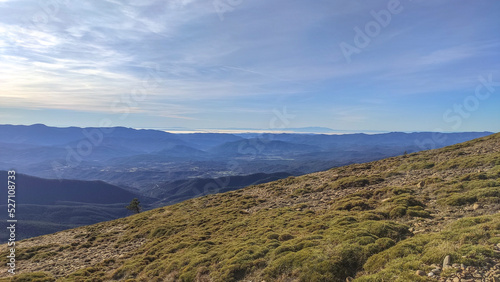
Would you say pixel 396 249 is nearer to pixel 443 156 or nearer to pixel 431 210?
pixel 431 210

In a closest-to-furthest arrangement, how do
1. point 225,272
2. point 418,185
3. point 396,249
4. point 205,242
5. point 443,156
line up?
point 396,249 → point 225,272 → point 205,242 → point 418,185 → point 443,156

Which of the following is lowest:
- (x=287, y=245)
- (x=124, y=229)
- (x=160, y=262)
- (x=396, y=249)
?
(x=124, y=229)

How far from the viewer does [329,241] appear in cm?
1438

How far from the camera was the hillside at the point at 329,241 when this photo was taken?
34.2ft

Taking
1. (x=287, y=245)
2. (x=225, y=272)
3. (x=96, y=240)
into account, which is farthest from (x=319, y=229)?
(x=96, y=240)

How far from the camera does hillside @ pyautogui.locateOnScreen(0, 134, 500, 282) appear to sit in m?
10.4

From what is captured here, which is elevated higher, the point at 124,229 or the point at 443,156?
the point at 443,156

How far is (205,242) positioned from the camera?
21.5 meters

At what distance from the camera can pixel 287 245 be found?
15.1 m

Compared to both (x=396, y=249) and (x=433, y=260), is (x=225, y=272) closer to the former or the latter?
(x=396, y=249)

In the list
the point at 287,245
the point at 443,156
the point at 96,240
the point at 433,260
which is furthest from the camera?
the point at 443,156

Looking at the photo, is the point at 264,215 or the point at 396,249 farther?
the point at 264,215

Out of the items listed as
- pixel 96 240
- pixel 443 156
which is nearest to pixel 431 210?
pixel 443 156

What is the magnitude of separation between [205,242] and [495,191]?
78.8ft
